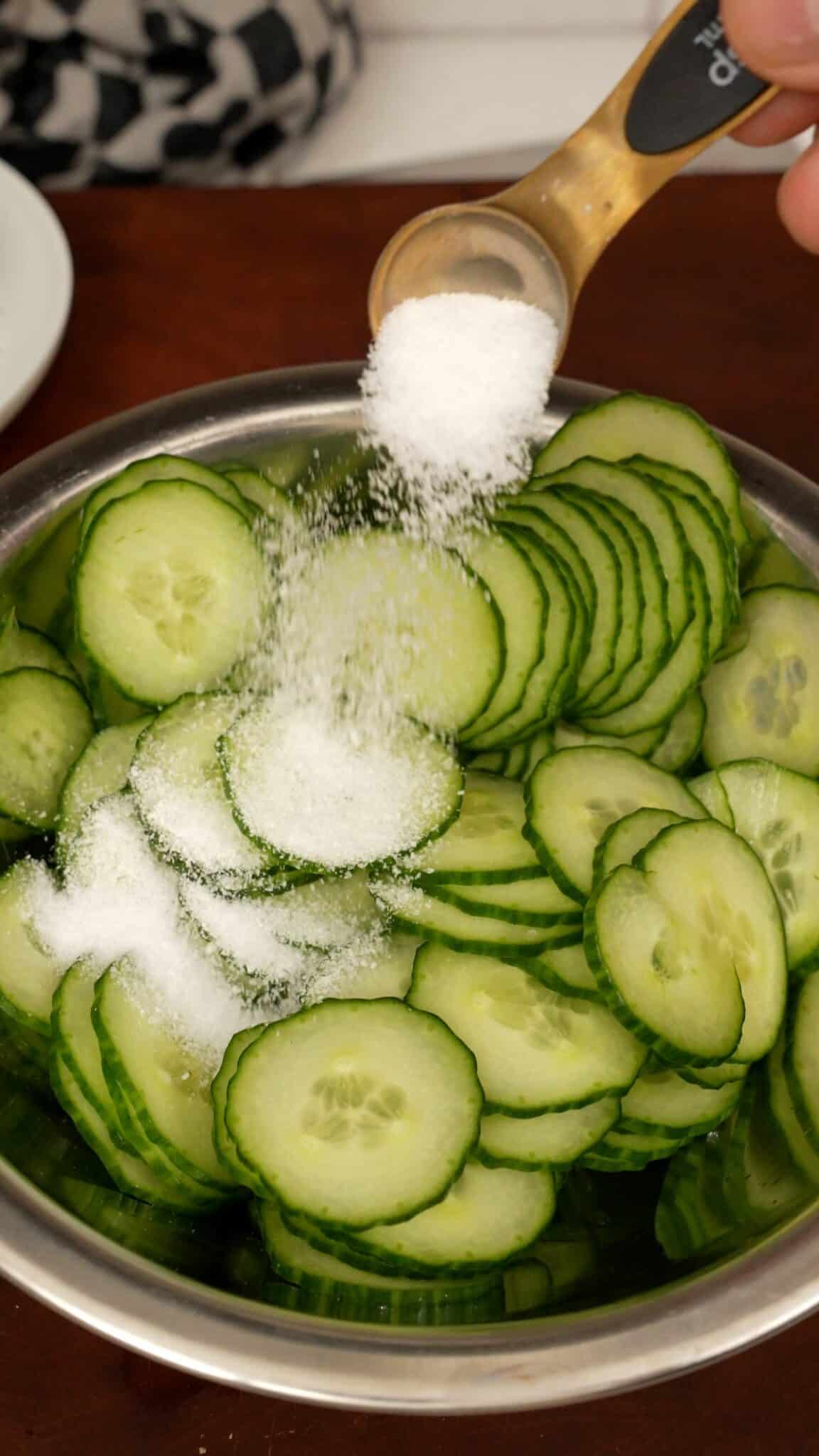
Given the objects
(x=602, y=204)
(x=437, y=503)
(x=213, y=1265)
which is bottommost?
(x=213, y=1265)

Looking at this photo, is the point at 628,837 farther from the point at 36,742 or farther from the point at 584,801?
the point at 36,742

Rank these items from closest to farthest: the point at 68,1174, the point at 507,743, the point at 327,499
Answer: the point at 68,1174, the point at 507,743, the point at 327,499

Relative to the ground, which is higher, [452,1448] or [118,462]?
[118,462]

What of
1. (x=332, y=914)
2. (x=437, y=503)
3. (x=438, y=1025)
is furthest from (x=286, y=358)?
(x=438, y=1025)

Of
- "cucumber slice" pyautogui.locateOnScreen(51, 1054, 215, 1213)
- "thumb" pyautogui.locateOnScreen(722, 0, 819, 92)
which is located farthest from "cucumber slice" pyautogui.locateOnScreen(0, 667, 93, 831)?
"thumb" pyautogui.locateOnScreen(722, 0, 819, 92)

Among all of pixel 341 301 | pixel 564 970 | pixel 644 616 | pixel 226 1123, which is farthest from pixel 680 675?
pixel 341 301

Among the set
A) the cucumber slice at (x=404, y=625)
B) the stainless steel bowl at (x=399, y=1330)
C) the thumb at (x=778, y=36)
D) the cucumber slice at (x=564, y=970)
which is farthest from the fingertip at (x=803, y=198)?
the stainless steel bowl at (x=399, y=1330)

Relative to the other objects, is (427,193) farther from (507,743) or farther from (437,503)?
(507,743)

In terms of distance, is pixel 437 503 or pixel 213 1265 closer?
pixel 213 1265

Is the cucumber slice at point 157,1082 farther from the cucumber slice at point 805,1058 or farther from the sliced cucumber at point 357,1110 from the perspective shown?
the cucumber slice at point 805,1058
